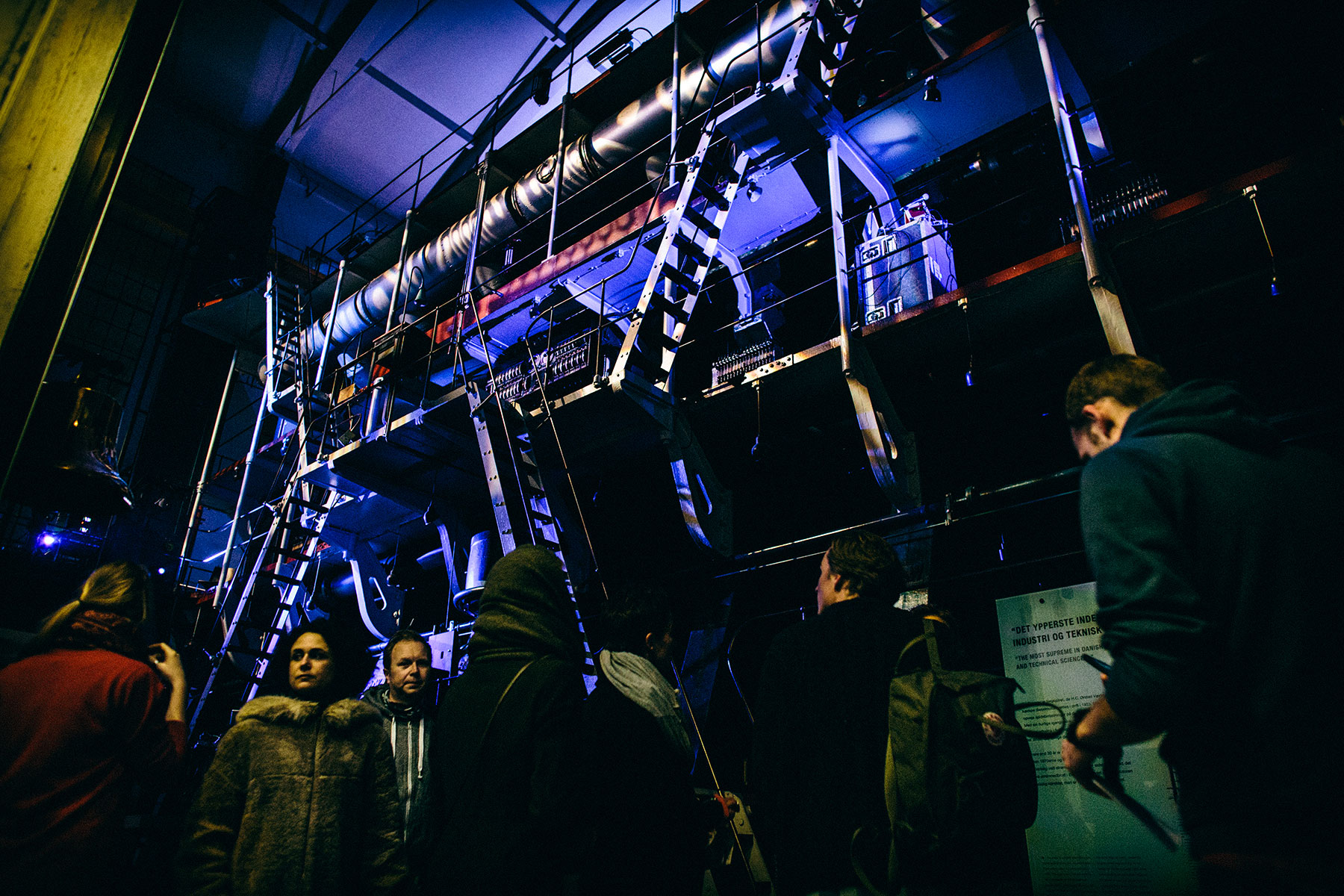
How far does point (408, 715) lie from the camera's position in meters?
3.85

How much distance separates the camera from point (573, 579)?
5828mm

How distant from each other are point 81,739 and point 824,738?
8.17 ft

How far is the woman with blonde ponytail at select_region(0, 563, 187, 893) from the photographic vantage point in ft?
7.77

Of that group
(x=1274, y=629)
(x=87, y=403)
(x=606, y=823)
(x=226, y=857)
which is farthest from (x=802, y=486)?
(x=87, y=403)

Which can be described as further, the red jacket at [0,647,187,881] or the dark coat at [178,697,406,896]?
the dark coat at [178,697,406,896]

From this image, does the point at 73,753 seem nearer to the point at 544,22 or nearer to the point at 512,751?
the point at 512,751

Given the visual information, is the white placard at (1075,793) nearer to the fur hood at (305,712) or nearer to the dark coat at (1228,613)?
the dark coat at (1228,613)

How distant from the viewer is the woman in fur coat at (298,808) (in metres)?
2.70

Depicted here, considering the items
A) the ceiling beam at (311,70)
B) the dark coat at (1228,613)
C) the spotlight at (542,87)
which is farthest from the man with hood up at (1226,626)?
the ceiling beam at (311,70)

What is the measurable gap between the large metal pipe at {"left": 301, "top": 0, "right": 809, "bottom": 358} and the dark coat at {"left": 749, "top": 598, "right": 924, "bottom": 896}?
552 centimetres

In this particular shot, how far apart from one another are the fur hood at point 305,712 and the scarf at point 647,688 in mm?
1100

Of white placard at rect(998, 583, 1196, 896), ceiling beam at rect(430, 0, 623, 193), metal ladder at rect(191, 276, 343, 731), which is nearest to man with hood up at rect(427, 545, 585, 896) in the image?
white placard at rect(998, 583, 1196, 896)

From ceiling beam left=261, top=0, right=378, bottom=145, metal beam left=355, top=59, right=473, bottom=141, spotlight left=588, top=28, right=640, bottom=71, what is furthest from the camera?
metal beam left=355, top=59, right=473, bottom=141

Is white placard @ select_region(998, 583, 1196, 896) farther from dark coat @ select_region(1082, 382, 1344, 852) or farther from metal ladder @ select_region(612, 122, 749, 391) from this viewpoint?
metal ladder @ select_region(612, 122, 749, 391)
